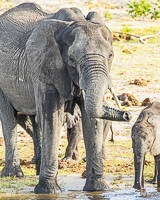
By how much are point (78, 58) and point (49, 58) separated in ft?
1.82

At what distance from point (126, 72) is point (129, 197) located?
26.1 ft

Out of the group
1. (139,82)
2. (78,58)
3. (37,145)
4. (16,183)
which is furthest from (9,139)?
(139,82)

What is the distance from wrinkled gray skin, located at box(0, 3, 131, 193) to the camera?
598 centimetres

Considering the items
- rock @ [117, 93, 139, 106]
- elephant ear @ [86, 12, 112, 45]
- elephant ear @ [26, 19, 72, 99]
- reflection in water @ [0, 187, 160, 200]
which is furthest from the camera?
rock @ [117, 93, 139, 106]

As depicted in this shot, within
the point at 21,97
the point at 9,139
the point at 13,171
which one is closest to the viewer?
the point at 21,97

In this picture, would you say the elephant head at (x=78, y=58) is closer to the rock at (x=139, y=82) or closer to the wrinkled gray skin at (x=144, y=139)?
the wrinkled gray skin at (x=144, y=139)

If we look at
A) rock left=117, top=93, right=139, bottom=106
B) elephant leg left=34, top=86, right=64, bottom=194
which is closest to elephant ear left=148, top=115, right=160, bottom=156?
elephant leg left=34, top=86, right=64, bottom=194

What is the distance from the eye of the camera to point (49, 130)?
6.68m


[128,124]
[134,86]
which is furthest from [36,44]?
[134,86]

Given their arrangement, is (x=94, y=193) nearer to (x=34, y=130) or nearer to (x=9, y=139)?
(x=9, y=139)

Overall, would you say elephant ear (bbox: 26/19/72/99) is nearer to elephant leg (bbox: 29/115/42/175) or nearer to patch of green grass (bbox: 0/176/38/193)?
patch of green grass (bbox: 0/176/38/193)

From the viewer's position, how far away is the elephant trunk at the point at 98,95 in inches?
227

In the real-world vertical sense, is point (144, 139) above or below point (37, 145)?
above

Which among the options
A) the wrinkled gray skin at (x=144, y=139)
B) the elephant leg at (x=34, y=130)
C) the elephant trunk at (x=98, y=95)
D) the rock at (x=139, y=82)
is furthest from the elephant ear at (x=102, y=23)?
the rock at (x=139, y=82)
